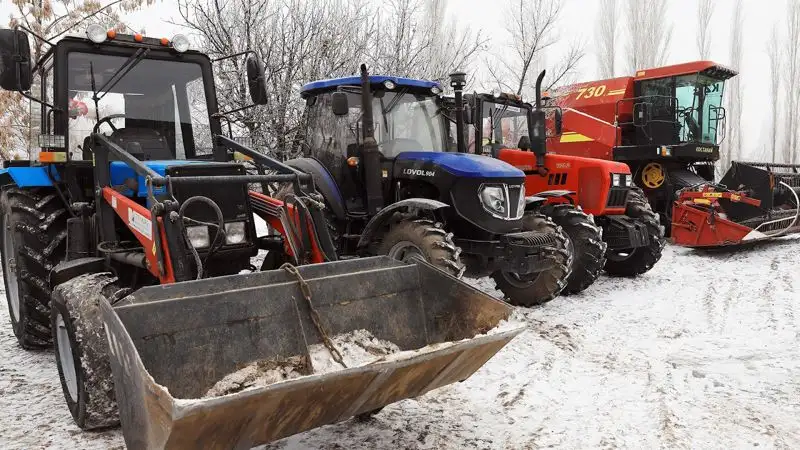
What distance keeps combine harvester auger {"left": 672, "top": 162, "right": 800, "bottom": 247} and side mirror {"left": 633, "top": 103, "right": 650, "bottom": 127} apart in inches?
73.2

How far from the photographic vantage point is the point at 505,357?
4953 mm

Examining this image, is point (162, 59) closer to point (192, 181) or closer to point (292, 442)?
point (192, 181)

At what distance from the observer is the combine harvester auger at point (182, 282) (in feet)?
8.63

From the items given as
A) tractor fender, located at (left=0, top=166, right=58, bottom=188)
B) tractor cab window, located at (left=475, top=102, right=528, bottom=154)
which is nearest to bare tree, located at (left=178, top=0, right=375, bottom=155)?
tractor cab window, located at (left=475, top=102, right=528, bottom=154)

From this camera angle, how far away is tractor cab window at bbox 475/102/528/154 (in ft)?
25.7

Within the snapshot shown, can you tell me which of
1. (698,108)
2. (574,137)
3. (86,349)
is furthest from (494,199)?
(698,108)

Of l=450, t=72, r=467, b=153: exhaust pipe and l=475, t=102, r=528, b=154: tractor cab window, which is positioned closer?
l=450, t=72, r=467, b=153: exhaust pipe

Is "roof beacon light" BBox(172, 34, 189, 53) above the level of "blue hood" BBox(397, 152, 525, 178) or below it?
above

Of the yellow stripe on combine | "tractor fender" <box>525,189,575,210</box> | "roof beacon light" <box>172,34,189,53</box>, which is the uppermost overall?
"roof beacon light" <box>172,34,189,53</box>

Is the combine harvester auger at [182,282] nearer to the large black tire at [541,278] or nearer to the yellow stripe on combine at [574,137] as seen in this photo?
the large black tire at [541,278]

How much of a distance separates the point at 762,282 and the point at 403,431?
6370 millimetres

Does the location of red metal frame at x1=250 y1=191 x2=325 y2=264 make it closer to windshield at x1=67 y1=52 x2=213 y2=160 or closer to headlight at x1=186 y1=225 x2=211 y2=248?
headlight at x1=186 y1=225 x2=211 y2=248

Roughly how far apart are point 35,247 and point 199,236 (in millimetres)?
1632

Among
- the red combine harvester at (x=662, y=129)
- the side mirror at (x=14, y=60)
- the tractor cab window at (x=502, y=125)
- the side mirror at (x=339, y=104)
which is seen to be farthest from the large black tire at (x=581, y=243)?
the side mirror at (x=14, y=60)
